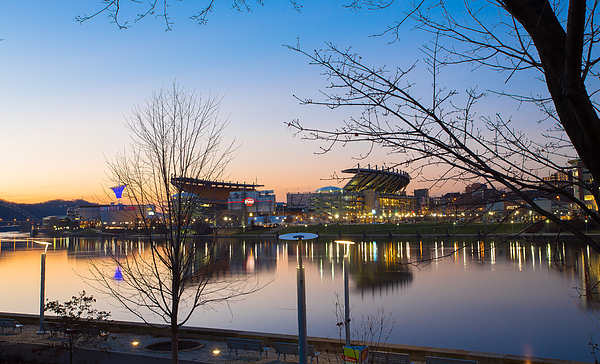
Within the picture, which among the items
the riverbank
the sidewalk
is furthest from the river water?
the sidewalk

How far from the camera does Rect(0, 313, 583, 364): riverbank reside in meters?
10.3

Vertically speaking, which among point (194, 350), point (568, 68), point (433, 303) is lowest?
point (433, 303)

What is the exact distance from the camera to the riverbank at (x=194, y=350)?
33.8 ft

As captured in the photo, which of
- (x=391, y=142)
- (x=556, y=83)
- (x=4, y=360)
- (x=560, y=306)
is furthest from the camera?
(x=560, y=306)

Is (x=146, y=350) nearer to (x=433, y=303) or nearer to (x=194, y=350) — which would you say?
(x=194, y=350)

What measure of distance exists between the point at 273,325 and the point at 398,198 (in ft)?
472

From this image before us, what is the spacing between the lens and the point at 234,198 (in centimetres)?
15062

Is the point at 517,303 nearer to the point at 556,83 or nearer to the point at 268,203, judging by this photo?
the point at 556,83

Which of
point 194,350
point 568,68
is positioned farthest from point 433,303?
point 568,68

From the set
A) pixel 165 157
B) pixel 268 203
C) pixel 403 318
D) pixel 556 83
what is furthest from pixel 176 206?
pixel 268 203

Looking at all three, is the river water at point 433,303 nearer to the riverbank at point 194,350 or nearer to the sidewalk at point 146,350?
the riverbank at point 194,350

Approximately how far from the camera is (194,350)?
40.1 feet

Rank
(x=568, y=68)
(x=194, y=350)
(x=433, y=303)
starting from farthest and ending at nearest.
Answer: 1. (x=433, y=303)
2. (x=194, y=350)
3. (x=568, y=68)

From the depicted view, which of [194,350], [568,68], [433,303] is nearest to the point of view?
[568,68]
